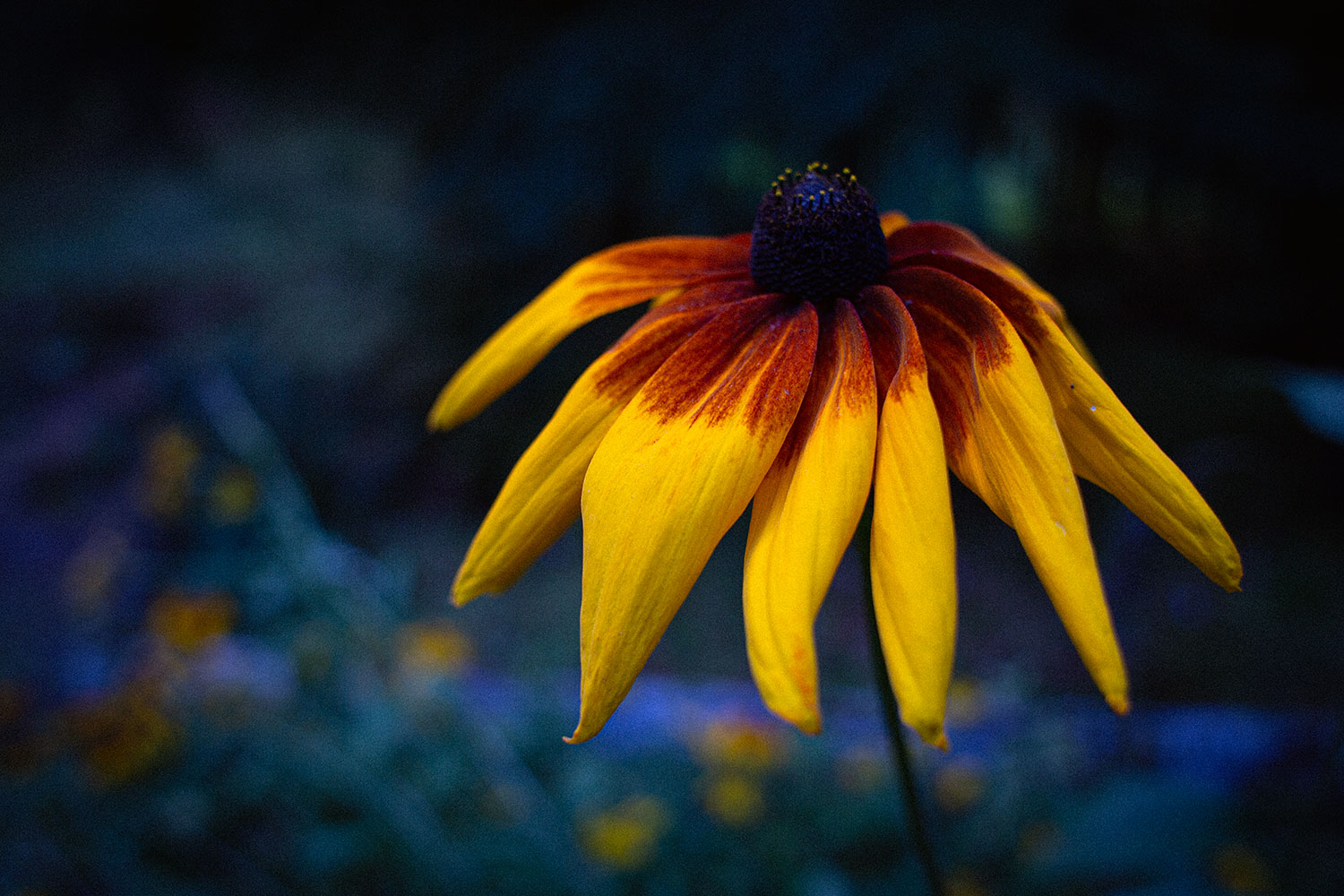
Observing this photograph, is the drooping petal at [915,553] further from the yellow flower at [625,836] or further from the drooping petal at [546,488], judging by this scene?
the yellow flower at [625,836]

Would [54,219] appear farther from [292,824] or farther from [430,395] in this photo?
[292,824]

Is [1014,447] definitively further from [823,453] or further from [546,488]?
[546,488]

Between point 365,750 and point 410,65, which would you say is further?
point 410,65

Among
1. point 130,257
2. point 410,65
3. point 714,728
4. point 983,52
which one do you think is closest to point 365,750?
point 714,728

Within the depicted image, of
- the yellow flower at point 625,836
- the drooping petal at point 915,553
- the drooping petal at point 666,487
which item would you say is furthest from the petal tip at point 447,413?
the yellow flower at point 625,836

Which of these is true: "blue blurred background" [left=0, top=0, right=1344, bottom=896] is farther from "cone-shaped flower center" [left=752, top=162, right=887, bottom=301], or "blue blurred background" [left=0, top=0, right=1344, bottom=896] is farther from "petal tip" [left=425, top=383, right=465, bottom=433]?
"petal tip" [left=425, top=383, right=465, bottom=433]

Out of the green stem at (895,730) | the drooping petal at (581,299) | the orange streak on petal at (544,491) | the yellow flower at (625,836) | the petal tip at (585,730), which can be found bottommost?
the yellow flower at (625,836)
